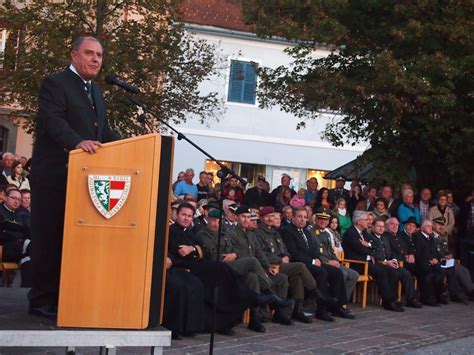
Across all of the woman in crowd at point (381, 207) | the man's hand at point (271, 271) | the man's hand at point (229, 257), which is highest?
the woman in crowd at point (381, 207)

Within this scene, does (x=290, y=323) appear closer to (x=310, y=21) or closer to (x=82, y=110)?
(x=82, y=110)

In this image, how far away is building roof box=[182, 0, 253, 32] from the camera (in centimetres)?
3158

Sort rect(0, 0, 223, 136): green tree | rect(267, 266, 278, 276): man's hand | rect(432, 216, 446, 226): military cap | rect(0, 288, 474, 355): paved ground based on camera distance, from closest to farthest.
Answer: rect(0, 288, 474, 355): paved ground
rect(267, 266, 278, 276): man's hand
rect(432, 216, 446, 226): military cap
rect(0, 0, 223, 136): green tree

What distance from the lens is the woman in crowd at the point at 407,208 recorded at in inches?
651

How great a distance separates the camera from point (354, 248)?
14062mm

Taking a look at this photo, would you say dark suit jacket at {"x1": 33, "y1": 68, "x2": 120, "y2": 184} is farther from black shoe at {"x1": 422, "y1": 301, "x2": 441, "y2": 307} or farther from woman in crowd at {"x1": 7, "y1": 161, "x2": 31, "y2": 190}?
black shoe at {"x1": 422, "y1": 301, "x2": 441, "y2": 307}

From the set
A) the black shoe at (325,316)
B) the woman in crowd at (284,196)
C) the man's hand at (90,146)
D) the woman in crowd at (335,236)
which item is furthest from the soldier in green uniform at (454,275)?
the man's hand at (90,146)

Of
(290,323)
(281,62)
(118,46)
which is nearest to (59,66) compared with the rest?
(118,46)

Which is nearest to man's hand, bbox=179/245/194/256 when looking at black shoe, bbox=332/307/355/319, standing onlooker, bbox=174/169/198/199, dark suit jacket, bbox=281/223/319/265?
dark suit jacket, bbox=281/223/319/265

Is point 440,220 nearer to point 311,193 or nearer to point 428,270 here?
point 428,270

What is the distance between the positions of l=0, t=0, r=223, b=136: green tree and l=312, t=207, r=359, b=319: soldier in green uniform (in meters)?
6.48

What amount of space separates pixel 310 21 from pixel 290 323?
26.0 feet

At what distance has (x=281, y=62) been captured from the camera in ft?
107

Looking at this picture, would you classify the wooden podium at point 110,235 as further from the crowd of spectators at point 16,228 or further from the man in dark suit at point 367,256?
the man in dark suit at point 367,256
